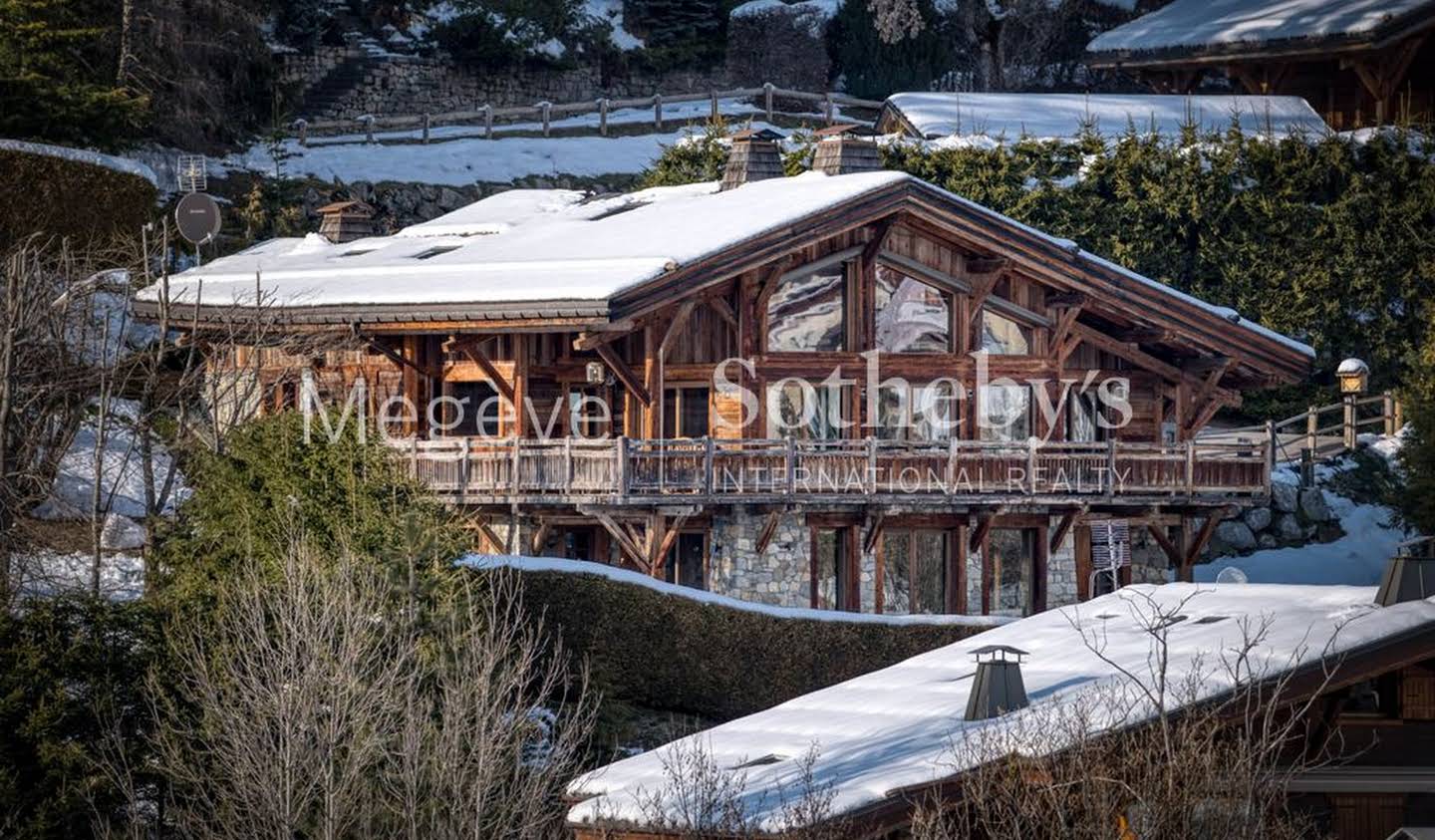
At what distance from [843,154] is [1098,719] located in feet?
82.0

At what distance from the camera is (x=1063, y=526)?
44.0 metres

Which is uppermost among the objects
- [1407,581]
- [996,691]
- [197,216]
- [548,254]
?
[197,216]

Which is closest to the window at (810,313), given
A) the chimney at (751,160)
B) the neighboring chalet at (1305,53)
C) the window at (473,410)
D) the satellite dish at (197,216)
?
the window at (473,410)

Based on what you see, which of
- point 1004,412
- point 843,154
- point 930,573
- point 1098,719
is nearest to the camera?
point 1098,719

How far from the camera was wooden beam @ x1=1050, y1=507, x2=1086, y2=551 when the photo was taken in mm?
43625

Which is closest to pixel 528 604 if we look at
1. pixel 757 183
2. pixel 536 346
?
pixel 536 346

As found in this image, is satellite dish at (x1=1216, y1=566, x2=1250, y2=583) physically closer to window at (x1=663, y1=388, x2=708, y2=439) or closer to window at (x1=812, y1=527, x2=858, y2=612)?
window at (x1=812, y1=527, x2=858, y2=612)

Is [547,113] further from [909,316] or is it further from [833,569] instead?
[833,569]

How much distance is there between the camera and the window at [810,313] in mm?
42969

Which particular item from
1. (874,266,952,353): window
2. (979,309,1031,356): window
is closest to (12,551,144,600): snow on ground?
(874,266,952,353): window

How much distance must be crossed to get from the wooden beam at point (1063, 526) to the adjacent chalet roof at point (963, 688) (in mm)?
12766

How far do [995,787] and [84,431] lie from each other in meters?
28.2

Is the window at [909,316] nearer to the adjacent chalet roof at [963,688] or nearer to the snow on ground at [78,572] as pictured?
the snow on ground at [78,572]

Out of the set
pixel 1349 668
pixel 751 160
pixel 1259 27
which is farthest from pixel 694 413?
pixel 1259 27
